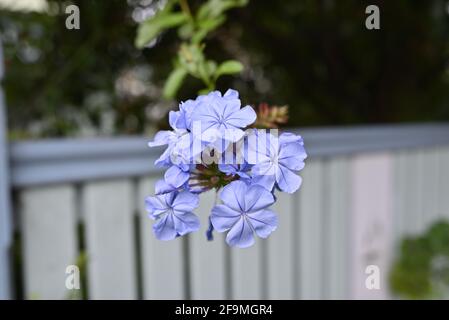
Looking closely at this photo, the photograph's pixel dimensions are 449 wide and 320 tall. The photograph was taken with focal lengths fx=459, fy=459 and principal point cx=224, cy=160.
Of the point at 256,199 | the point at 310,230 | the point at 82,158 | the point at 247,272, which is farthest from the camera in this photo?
the point at 310,230

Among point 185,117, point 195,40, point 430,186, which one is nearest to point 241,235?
point 185,117

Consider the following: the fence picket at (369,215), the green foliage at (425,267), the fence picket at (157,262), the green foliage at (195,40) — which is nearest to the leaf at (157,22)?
the green foliage at (195,40)

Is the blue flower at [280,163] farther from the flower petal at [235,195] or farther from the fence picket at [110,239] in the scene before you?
the fence picket at [110,239]

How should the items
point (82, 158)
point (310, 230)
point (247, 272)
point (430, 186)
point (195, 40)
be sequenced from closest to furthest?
point (195, 40), point (82, 158), point (247, 272), point (310, 230), point (430, 186)

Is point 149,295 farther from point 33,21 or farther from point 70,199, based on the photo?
point 33,21

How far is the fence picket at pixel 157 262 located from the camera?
129 cm

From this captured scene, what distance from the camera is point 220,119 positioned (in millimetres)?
438

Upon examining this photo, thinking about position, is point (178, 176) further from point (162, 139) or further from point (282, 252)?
point (282, 252)

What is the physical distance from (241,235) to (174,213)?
0.22 ft

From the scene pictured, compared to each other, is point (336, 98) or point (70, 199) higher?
point (336, 98)

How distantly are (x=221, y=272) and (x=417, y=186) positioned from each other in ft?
3.39

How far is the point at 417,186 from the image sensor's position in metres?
1.98
